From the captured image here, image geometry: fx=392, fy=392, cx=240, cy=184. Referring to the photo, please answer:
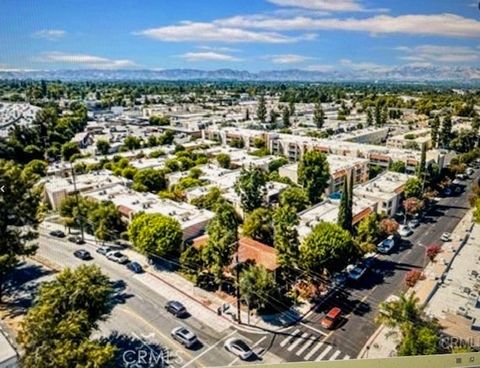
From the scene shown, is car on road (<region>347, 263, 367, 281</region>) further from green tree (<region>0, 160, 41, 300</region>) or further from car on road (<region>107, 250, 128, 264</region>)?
green tree (<region>0, 160, 41, 300</region>)

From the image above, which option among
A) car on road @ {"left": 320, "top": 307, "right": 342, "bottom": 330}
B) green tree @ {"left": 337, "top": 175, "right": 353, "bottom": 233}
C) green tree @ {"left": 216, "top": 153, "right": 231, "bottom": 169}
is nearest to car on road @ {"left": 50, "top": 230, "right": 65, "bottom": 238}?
car on road @ {"left": 320, "top": 307, "right": 342, "bottom": 330}

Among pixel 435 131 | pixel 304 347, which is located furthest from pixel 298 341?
pixel 435 131

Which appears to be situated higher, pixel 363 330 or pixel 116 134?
pixel 116 134

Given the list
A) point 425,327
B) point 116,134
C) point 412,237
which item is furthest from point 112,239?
point 116,134

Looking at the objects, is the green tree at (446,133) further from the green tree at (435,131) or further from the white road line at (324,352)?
the white road line at (324,352)

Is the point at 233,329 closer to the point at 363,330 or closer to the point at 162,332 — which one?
the point at 162,332

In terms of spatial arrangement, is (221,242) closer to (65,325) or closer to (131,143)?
(65,325)

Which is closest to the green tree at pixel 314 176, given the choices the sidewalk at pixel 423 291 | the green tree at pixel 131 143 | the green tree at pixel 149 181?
the sidewalk at pixel 423 291
